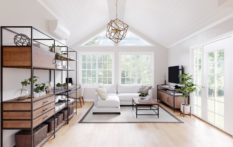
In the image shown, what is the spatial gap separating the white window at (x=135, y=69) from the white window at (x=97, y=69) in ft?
1.89

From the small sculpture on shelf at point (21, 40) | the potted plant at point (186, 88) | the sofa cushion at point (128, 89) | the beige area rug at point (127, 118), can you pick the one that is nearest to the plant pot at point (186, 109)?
the potted plant at point (186, 88)

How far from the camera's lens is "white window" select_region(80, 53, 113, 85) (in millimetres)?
8930

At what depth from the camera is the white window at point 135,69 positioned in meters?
8.96

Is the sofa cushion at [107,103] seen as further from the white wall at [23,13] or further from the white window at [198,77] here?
the white wall at [23,13]

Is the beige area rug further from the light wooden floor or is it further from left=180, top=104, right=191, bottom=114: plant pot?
left=180, top=104, right=191, bottom=114: plant pot

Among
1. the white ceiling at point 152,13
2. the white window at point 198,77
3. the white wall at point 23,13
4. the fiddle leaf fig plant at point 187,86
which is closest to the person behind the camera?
the white wall at point 23,13

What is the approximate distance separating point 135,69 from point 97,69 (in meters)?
1.69

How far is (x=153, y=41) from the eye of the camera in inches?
350

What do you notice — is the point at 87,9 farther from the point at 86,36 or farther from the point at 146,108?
the point at 146,108

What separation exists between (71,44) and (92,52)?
3.15 ft

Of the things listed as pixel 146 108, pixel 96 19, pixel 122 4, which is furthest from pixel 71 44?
pixel 146 108

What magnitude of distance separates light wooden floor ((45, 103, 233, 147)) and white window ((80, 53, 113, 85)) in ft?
13.1

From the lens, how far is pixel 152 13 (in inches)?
233

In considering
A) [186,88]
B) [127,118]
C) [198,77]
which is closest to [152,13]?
[198,77]
